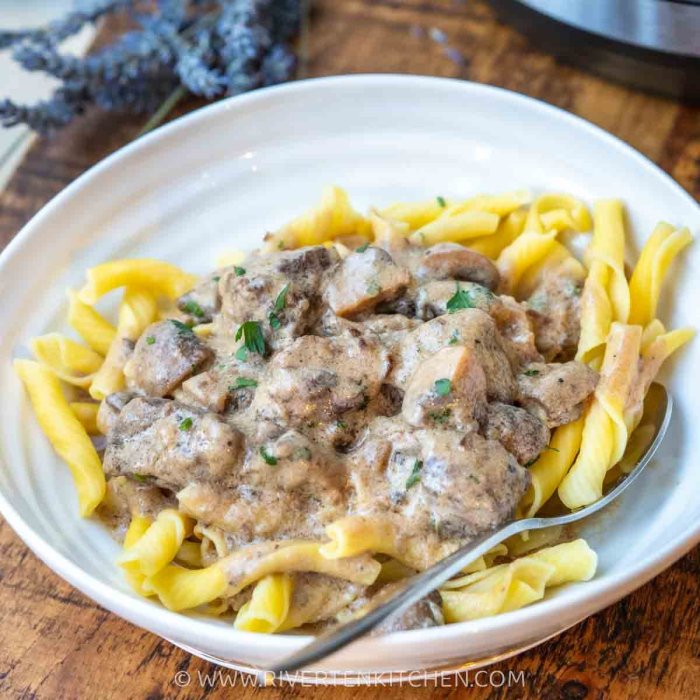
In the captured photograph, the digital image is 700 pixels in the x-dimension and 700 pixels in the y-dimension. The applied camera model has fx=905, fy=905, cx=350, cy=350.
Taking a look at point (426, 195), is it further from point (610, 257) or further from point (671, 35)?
point (671, 35)

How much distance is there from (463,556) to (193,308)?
1.14 m

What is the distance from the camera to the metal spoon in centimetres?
168

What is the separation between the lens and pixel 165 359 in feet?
7.81

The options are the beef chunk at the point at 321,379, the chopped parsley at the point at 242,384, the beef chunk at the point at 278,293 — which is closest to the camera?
the beef chunk at the point at 321,379

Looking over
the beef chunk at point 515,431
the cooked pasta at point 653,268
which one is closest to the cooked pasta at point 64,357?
the beef chunk at point 515,431

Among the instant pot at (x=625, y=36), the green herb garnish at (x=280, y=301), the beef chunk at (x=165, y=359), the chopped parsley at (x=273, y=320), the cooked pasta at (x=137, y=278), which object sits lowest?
the cooked pasta at (x=137, y=278)

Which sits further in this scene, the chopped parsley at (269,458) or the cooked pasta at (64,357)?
the cooked pasta at (64,357)

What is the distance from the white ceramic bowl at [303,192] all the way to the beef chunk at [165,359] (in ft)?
1.03

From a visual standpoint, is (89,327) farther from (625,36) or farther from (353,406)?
(625,36)

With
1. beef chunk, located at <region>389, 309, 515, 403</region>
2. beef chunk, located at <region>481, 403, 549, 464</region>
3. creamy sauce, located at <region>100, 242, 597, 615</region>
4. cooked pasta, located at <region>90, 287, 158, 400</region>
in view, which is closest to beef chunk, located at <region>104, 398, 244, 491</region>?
creamy sauce, located at <region>100, 242, 597, 615</region>

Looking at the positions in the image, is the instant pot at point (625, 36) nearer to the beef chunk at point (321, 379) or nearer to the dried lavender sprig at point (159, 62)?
the dried lavender sprig at point (159, 62)

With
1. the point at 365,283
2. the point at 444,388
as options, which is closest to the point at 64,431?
the point at 365,283

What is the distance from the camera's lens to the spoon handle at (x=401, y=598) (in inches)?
65.1

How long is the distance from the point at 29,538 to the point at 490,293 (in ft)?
4.31
